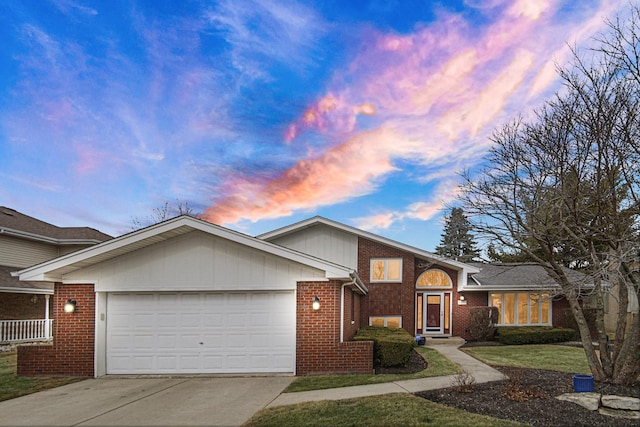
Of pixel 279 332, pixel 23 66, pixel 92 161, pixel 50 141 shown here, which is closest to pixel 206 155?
pixel 92 161

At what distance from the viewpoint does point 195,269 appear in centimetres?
1145

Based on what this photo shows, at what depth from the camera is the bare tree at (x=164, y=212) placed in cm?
3678

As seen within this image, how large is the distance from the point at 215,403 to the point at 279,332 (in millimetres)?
3184

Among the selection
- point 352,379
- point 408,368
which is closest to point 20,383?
point 352,379

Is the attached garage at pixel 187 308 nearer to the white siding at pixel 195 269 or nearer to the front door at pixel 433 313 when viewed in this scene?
the white siding at pixel 195 269

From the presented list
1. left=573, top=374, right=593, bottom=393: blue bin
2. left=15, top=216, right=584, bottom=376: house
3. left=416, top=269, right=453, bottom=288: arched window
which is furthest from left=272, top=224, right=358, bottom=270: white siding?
left=573, top=374, right=593, bottom=393: blue bin

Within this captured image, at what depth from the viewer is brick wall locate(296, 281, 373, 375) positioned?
11047mm

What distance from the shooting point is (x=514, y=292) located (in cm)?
2148

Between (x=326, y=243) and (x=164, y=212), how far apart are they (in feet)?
68.5

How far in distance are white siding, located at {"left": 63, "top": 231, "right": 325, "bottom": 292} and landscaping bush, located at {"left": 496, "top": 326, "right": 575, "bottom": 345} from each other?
12138 millimetres

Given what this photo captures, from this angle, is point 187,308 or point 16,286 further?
point 16,286

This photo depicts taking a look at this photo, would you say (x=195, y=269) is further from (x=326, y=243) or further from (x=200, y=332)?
(x=326, y=243)

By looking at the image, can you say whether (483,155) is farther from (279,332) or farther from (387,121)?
(279,332)

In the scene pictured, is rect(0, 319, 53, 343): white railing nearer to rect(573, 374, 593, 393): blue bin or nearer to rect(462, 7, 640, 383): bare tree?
rect(462, 7, 640, 383): bare tree
